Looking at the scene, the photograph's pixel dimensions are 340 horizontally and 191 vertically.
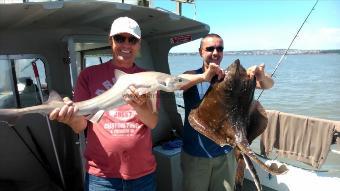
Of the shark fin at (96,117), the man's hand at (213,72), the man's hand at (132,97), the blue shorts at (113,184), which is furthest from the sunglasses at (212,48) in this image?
the blue shorts at (113,184)

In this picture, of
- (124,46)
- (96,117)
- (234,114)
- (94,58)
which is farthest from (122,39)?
(94,58)

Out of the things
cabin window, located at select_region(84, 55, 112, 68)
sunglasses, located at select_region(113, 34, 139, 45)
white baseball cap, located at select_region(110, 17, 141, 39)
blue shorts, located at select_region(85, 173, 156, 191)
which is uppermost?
white baseball cap, located at select_region(110, 17, 141, 39)

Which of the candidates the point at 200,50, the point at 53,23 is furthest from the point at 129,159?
the point at 53,23

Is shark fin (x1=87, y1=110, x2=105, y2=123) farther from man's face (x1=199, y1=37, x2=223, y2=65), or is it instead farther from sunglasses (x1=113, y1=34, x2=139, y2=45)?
man's face (x1=199, y1=37, x2=223, y2=65)

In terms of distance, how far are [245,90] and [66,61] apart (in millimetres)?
3444

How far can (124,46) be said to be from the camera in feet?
11.7

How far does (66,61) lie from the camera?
6043 millimetres

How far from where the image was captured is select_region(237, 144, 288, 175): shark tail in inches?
123

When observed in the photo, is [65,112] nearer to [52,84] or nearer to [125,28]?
[125,28]

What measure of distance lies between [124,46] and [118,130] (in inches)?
31.3

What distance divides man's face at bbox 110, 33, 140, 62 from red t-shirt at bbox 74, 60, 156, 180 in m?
0.13

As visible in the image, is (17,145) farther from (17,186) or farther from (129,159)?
(129,159)

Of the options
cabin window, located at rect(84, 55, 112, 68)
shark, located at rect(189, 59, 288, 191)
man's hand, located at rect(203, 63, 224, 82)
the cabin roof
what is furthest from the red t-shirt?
cabin window, located at rect(84, 55, 112, 68)

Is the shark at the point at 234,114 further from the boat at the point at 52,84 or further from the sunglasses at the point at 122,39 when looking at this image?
the boat at the point at 52,84
